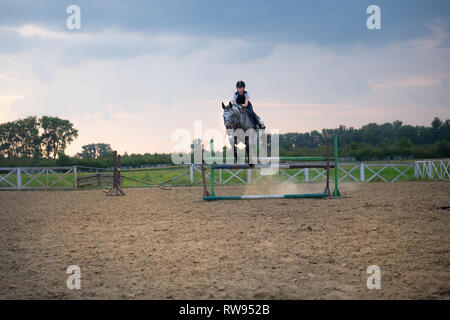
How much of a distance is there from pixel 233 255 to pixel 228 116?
5938 millimetres

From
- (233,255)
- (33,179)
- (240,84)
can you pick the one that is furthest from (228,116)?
(33,179)

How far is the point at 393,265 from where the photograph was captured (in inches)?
158

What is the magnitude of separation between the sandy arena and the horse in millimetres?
2992

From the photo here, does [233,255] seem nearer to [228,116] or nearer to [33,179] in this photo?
[228,116]

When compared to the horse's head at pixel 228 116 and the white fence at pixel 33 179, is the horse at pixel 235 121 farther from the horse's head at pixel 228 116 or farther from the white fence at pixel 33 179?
the white fence at pixel 33 179

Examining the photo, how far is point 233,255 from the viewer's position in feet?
15.1

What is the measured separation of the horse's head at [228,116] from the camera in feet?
32.6

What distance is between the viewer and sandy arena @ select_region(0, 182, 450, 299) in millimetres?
3391

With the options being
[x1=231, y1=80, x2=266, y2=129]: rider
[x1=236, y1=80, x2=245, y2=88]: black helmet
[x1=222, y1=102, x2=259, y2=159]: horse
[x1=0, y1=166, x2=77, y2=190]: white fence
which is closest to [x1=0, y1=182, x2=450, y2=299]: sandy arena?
[x1=222, y1=102, x2=259, y2=159]: horse

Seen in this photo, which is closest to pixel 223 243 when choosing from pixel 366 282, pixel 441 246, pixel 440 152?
pixel 366 282

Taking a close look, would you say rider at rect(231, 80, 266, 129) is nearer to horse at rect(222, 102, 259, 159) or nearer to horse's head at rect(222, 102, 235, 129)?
horse at rect(222, 102, 259, 159)
